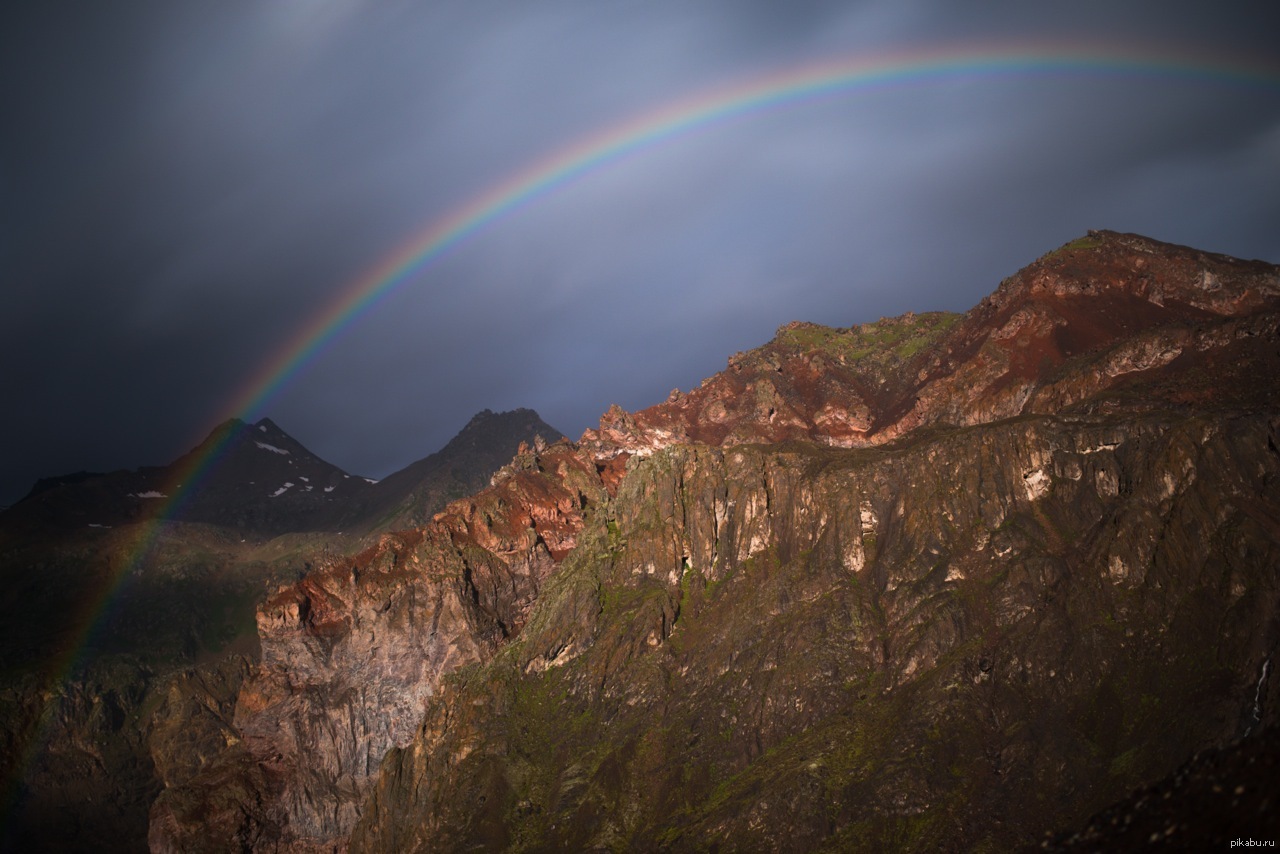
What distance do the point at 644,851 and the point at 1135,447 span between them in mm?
120844

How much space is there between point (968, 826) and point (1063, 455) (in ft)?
257

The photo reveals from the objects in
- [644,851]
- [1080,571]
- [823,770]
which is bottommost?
[644,851]

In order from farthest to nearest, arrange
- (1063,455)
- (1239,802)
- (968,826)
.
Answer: (1063,455) < (968,826) < (1239,802)

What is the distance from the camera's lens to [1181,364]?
7446 inches

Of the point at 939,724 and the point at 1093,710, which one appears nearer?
the point at 1093,710

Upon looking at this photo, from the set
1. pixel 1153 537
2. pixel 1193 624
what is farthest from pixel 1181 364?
pixel 1193 624

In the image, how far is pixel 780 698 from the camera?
19088 centimetres

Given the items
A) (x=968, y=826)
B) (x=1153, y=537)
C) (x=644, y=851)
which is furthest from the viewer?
(x=644, y=851)

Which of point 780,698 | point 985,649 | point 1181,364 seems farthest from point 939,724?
point 1181,364

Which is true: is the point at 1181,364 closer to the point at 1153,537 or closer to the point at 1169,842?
the point at 1153,537

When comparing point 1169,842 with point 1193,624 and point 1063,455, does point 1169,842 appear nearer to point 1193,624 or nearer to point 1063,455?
point 1193,624

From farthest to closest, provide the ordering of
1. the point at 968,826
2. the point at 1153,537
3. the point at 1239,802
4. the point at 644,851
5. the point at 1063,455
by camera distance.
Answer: the point at 1063,455
the point at 644,851
the point at 1153,537
the point at 968,826
the point at 1239,802

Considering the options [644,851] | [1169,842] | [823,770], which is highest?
[1169,842]

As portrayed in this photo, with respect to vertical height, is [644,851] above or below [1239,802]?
below
